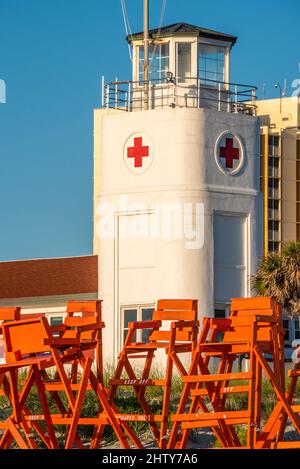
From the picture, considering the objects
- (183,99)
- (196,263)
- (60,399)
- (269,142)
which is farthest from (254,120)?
(269,142)

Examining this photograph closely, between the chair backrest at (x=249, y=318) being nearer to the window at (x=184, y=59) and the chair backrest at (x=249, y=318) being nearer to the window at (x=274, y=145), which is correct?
the window at (x=184, y=59)

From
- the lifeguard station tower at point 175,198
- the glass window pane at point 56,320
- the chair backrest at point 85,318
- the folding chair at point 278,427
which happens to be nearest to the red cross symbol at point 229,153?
the lifeguard station tower at point 175,198

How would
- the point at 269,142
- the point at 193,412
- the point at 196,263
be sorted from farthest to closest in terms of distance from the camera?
the point at 269,142 → the point at 196,263 → the point at 193,412

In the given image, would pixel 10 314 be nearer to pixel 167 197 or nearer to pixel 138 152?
pixel 167 197

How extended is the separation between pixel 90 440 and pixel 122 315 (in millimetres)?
16328

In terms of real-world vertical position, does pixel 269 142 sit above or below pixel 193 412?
above

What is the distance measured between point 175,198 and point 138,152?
211 centimetres

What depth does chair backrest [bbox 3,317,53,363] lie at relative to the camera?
26641 mm

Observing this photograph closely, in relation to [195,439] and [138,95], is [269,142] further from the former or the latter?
[195,439]

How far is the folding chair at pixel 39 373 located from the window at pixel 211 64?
22060mm

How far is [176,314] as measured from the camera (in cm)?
3150

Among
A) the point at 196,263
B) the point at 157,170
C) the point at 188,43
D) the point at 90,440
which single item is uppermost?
the point at 188,43
